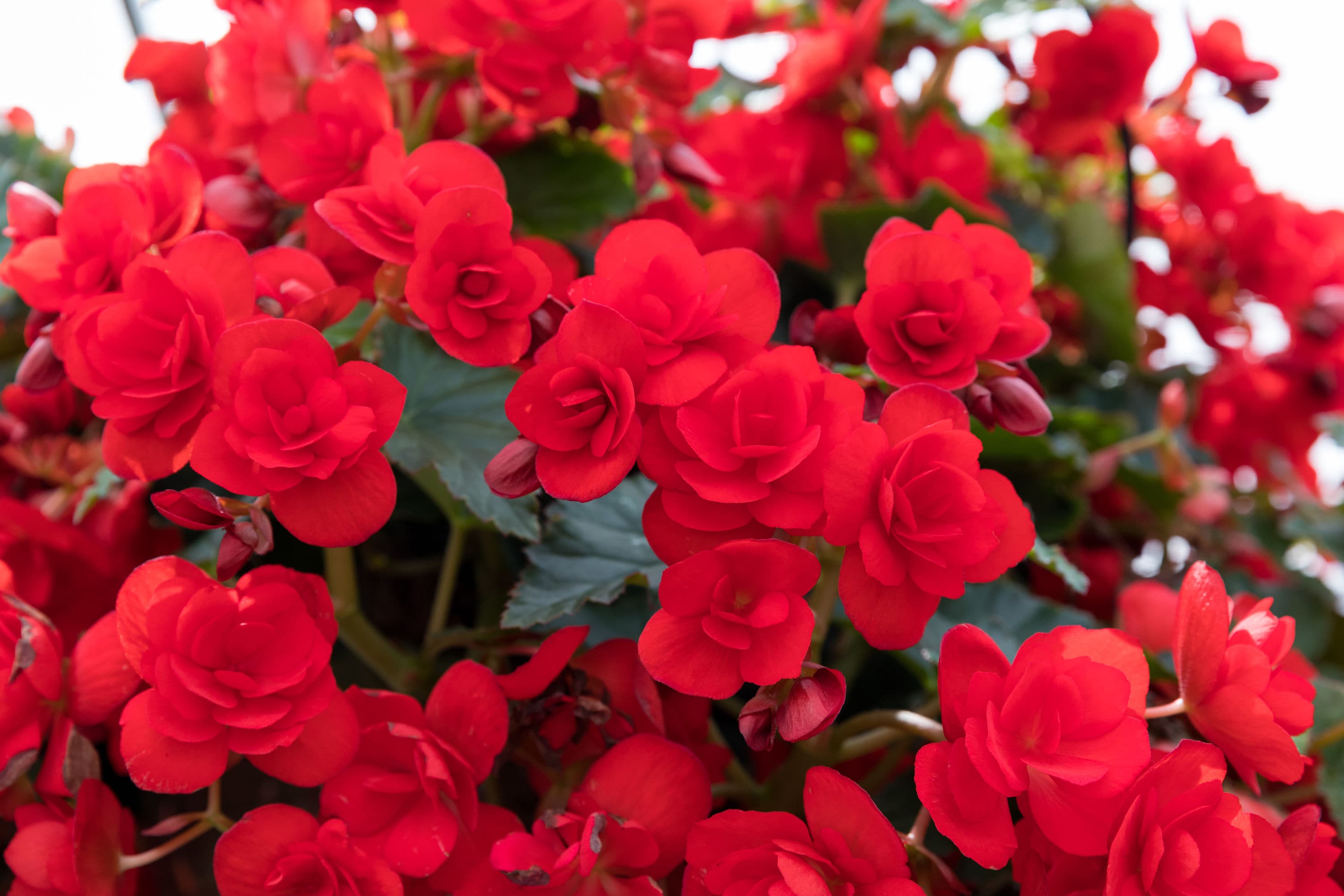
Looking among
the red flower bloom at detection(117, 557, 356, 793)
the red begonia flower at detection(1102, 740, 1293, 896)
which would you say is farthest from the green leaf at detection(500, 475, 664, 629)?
the red begonia flower at detection(1102, 740, 1293, 896)

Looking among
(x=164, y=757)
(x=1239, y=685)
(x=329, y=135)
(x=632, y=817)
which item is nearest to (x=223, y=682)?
(x=164, y=757)

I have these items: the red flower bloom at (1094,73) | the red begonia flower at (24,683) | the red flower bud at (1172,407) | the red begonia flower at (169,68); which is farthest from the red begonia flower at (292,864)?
the red flower bloom at (1094,73)

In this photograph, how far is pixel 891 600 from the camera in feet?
1.12

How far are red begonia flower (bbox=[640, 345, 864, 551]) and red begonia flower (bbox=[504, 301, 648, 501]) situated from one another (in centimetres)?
2

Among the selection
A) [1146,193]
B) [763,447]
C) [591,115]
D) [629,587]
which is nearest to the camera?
[763,447]

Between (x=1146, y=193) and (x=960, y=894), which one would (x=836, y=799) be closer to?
(x=960, y=894)

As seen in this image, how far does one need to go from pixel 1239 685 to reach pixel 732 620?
8.0 inches

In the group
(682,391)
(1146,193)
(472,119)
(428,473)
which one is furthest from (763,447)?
(1146,193)

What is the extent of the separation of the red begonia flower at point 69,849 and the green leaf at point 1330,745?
603 mm

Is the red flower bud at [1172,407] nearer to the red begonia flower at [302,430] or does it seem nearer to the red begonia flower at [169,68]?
the red begonia flower at [302,430]

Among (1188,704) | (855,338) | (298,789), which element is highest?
(855,338)

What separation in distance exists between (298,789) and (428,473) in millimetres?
216

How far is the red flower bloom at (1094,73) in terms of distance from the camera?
81cm

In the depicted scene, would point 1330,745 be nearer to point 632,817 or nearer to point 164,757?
point 632,817
